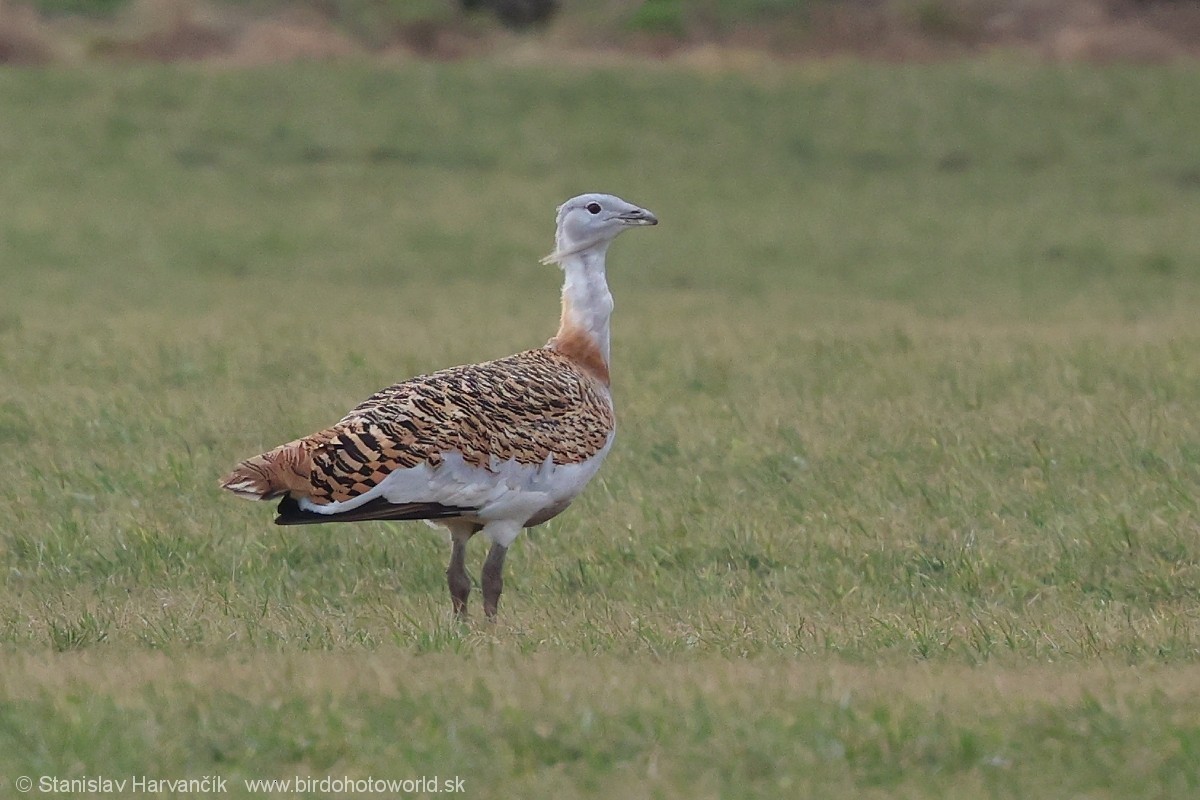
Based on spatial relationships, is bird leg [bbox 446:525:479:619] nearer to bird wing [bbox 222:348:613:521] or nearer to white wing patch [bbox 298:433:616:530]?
white wing patch [bbox 298:433:616:530]

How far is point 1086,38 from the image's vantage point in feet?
105

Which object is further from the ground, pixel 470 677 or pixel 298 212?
pixel 470 677

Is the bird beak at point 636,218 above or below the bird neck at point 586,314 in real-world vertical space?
above

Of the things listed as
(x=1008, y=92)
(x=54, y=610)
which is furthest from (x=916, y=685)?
(x=1008, y=92)

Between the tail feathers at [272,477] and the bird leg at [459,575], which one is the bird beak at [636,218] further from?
the tail feathers at [272,477]

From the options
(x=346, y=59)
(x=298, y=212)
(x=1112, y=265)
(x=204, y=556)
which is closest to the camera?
(x=204, y=556)

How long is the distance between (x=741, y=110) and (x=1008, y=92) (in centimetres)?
391

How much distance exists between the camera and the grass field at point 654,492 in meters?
5.06

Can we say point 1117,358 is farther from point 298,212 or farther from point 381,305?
point 298,212

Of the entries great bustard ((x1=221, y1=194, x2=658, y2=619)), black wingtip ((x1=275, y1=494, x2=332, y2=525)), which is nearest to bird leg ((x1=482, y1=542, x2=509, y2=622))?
great bustard ((x1=221, y1=194, x2=658, y2=619))

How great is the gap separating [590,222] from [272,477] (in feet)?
5.83

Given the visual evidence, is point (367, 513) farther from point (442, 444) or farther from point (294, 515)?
point (442, 444)

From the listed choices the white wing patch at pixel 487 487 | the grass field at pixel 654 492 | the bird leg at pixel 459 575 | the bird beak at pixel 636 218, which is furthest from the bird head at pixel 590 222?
the grass field at pixel 654 492

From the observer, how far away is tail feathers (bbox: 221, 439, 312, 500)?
21.2 ft
